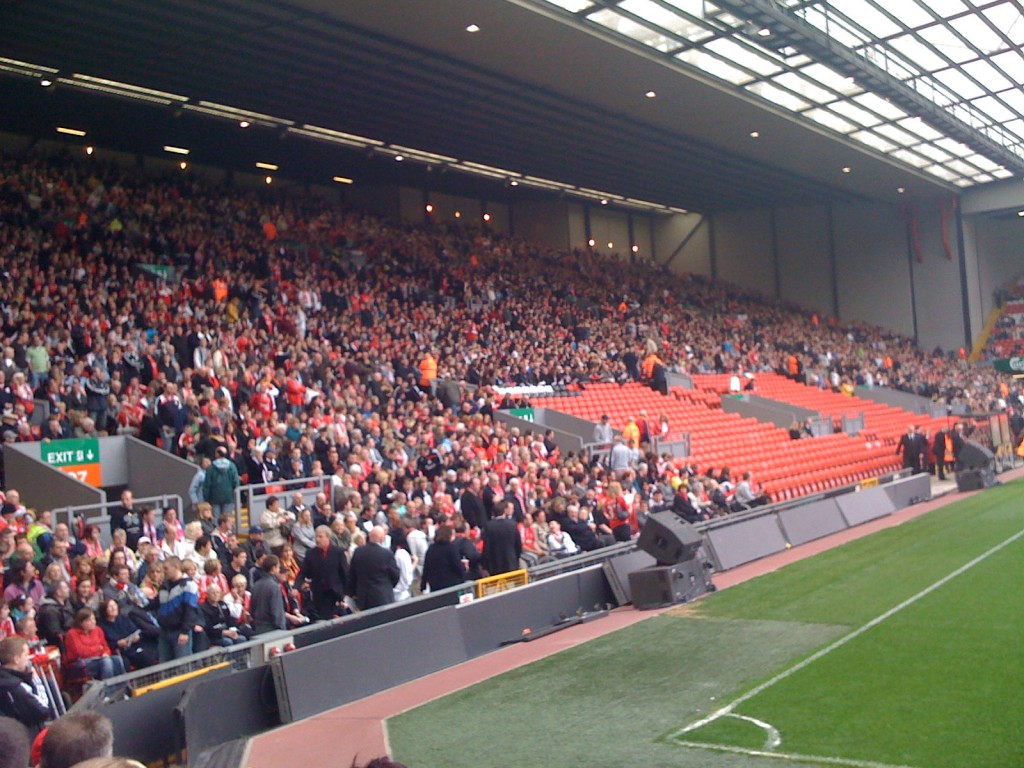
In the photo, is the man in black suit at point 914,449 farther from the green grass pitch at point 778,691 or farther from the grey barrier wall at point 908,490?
the green grass pitch at point 778,691

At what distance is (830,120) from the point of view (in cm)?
3130

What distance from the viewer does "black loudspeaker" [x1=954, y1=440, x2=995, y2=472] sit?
26156 millimetres

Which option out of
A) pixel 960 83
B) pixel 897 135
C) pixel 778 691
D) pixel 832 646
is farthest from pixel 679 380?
pixel 778 691

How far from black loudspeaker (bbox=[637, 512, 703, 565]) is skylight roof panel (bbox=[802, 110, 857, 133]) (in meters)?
19.8

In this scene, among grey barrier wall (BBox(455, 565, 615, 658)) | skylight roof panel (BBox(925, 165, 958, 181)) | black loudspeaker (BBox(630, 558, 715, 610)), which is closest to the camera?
grey barrier wall (BBox(455, 565, 615, 658))

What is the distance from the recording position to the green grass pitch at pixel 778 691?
765cm

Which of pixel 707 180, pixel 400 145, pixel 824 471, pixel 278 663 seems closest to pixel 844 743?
pixel 278 663

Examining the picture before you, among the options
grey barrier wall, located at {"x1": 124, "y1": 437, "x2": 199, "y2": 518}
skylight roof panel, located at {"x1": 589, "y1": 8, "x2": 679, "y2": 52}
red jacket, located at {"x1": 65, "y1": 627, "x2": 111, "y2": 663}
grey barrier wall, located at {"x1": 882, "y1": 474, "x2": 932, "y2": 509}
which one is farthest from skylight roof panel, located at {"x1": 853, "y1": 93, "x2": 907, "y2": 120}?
red jacket, located at {"x1": 65, "y1": 627, "x2": 111, "y2": 663}

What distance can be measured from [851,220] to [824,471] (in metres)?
24.2

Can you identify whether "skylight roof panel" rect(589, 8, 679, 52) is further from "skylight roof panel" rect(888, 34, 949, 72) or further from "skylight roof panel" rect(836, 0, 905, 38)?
"skylight roof panel" rect(888, 34, 949, 72)

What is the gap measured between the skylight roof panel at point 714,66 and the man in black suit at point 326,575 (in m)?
16.6

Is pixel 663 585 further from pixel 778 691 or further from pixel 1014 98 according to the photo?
pixel 1014 98

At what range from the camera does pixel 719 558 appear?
54.0 ft

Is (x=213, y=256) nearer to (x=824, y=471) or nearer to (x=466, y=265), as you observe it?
(x=466, y=265)
